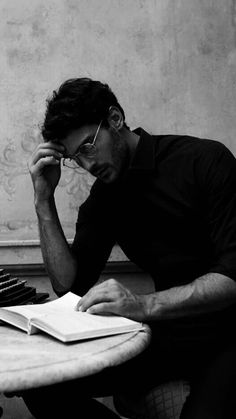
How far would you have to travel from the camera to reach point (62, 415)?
195 centimetres

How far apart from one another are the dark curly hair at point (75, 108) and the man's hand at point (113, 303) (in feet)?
2.18

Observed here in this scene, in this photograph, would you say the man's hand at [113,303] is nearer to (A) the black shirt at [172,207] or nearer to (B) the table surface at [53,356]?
(B) the table surface at [53,356]

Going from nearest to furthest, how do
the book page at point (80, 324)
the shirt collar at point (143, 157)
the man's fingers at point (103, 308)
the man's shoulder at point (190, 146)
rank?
the book page at point (80, 324), the man's fingers at point (103, 308), the man's shoulder at point (190, 146), the shirt collar at point (143, 157)

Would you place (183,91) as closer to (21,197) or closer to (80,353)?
(21,197)

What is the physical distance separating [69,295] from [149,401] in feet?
1.53

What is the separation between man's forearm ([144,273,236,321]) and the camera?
1.62 meters

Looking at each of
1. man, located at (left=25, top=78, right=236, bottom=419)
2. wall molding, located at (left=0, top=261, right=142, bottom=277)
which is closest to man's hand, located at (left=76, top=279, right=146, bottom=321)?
man, located at (left=25, top=78, right=236, bottom=419)

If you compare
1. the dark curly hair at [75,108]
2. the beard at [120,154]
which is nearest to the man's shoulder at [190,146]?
the beard at [120,154]

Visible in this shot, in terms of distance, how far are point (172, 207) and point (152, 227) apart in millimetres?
116

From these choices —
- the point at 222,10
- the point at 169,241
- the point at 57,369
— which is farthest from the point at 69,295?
the point at 222,10

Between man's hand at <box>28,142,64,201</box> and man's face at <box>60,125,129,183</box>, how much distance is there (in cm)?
8

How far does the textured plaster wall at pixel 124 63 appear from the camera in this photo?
2.54 metres

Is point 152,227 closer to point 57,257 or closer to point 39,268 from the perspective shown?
point 57,257

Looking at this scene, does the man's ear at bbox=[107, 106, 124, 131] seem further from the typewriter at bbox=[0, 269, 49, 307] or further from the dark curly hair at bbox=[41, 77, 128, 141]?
the typewriter at bbox=[0, 269, 49, 307]
